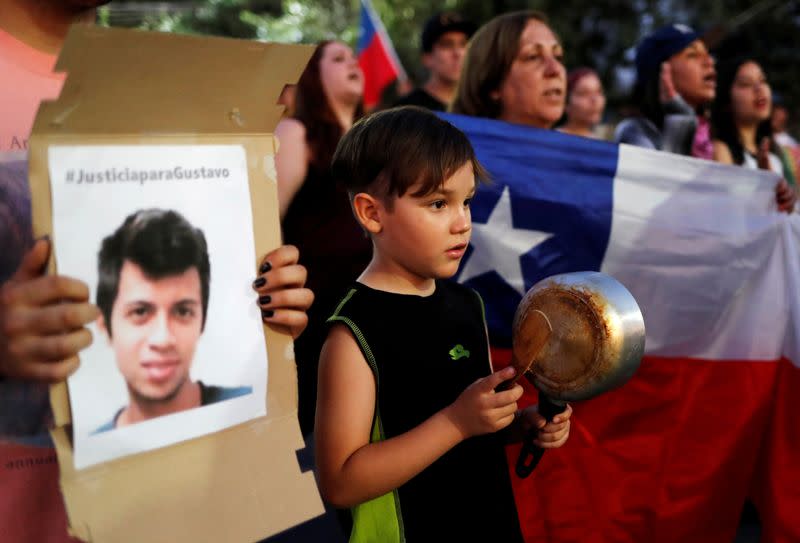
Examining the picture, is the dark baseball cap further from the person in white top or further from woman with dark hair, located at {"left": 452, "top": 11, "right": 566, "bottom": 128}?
woman with dark hair, located at {"left": 452, "top": 11, "right": 566, "bottom": 128}

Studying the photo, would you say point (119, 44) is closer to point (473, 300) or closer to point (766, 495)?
point (473, 300)

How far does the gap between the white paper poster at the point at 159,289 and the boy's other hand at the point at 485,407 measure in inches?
15.6

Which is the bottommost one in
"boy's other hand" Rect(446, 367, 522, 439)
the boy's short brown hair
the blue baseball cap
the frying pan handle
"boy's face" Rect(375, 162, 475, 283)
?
the frying pan handle

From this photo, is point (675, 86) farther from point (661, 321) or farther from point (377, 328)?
point (377, 328)

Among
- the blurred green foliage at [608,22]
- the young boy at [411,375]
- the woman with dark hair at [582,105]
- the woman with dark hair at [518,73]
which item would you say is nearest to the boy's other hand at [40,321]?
the young boy at [411,375]

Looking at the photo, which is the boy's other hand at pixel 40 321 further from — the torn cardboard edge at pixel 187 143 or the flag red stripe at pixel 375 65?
the flag red stripe at pixel 375 65

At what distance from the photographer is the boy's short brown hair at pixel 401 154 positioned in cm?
154

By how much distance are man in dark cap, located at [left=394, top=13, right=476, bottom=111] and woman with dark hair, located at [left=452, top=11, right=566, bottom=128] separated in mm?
1506

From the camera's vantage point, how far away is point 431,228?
154 centimetres

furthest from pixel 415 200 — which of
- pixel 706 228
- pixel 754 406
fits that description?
pixel 754 406

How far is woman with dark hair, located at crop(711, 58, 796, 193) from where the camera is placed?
13.8 feet

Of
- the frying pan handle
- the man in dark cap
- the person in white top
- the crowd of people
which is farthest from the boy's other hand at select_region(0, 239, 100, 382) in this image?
the person in white top

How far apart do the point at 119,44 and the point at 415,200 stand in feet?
2.23

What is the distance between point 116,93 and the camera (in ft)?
3.49
